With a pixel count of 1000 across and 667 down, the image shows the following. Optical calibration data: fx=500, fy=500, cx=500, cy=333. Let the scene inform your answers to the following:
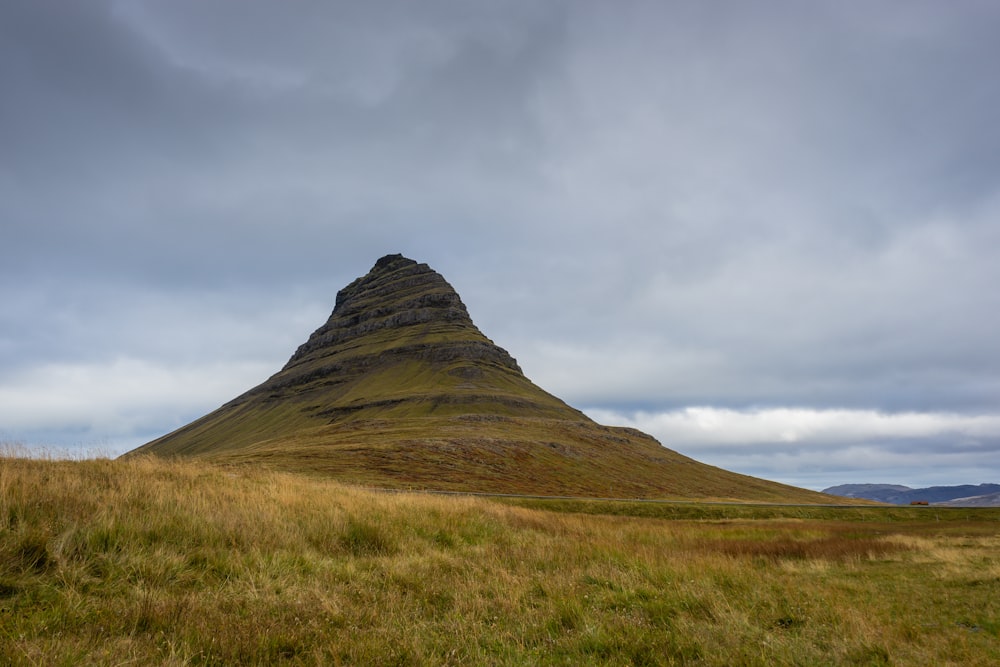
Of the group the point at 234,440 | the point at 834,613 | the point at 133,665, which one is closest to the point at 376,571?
Answer: the point at 133,665

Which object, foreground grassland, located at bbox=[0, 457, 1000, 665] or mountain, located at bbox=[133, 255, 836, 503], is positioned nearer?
foreground grassland, located at bbox=[0, 457, 1000, 665]

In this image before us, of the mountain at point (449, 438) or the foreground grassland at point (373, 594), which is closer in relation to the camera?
the foreground grassland at point (373, 594)

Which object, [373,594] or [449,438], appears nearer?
[373,594]

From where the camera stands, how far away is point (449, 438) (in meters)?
73.9

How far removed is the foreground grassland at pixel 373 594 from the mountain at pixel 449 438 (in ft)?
31.8

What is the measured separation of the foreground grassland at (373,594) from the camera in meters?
5.25

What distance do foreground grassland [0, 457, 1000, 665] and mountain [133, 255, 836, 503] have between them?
969cm

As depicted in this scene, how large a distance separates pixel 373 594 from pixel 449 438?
68054 mm

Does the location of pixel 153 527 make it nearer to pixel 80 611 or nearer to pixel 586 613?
pixel 80 611

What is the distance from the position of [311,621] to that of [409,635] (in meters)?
1.13

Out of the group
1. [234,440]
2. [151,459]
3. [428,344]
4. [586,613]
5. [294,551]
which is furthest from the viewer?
[428,344]

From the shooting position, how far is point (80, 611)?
556cm

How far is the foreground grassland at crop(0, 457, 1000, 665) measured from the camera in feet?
17.2

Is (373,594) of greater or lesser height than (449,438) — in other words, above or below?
below
